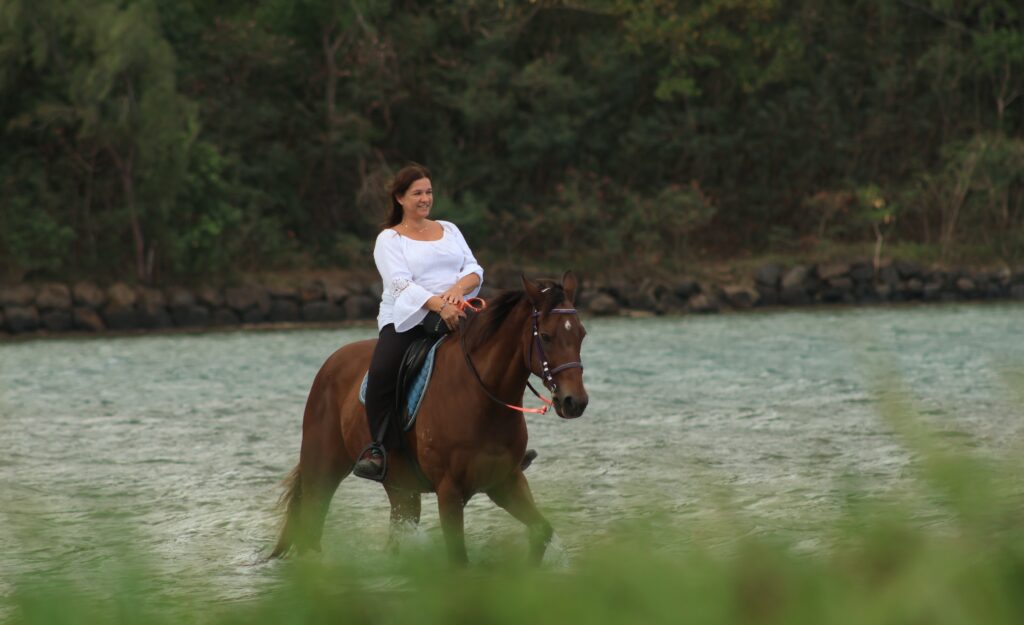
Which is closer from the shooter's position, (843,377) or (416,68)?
(843,377)

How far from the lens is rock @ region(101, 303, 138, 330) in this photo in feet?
124

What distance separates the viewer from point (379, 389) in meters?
7.19

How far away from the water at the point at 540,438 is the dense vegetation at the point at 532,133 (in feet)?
26.7

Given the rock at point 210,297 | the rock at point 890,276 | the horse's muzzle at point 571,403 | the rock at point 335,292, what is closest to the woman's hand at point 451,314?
the horse's muzzle at point 571,403

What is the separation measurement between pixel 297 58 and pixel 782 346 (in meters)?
21.7

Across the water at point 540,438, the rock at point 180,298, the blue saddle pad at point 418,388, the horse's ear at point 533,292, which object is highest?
the horse's ear at point 533,292

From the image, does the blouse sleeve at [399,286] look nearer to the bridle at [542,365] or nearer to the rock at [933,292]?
the bridle at [542,365]

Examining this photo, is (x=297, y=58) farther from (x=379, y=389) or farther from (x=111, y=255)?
(x=379, y=389)

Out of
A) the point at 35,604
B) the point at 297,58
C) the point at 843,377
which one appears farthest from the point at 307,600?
the point at 297,58

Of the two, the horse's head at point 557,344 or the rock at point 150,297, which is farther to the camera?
the rock at point 150,297

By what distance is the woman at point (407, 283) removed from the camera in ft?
23.5

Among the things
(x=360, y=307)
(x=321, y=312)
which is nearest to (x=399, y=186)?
(x=321, y=312)

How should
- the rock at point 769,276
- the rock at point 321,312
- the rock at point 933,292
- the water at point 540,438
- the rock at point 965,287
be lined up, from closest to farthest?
1. the water at point 540,438
2. the rock at point 321,312
3. the rock at point 965,287
4. the rock at point 933,292
5. the rock at point 769,276

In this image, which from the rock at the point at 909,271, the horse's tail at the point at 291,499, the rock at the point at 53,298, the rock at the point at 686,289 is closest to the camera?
the horse's tail at the point at 291,499
